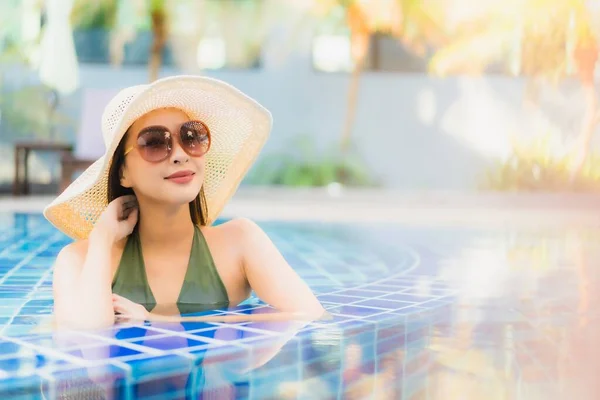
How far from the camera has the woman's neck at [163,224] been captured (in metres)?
2.70

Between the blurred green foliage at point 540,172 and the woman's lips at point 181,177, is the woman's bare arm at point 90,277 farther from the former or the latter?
the blurred green foliage at point 540,172

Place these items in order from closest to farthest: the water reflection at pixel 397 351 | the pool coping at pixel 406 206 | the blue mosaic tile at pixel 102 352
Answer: the water reflection at pixel 397 351 < the blue mosaic tile at pixel 102 352 < the pool coping at pixel 406 206

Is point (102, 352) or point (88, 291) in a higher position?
point (88, 291)

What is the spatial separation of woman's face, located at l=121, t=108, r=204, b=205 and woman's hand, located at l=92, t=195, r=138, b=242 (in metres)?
0.13

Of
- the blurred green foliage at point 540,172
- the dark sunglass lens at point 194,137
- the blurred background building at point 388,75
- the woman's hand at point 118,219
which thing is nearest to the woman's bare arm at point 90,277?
the woman's hand at point 118,219

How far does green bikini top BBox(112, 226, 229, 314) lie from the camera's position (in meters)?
2.75

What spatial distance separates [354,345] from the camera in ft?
7.58

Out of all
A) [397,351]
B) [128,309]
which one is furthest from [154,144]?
[397,351]

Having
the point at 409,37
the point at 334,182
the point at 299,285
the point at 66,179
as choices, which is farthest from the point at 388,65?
the point at 299,285

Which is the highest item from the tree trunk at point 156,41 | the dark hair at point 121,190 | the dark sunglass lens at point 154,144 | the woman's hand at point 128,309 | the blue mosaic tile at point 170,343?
the tree trunk at point 156,41

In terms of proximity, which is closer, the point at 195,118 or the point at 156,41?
the point at 195,118

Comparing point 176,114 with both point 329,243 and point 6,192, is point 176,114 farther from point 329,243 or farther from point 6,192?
point 6,192

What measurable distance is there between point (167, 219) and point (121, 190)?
0.21 meters

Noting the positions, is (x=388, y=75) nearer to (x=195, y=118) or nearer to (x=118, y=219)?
(x=195, y=118)
